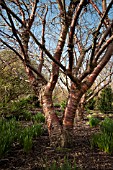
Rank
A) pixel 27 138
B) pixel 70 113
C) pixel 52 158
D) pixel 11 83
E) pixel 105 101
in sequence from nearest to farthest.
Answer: pixel 52 158
pixel 27 138
pixel 70 113
pixel 11 83
pixel 105 101

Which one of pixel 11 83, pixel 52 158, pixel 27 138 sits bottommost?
pixel 52 158

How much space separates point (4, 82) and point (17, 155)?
240cm

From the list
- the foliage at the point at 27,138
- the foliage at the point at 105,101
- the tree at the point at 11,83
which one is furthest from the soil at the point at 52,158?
the foliage at the point at 105,101

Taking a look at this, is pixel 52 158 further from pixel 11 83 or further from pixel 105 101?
pixel 105 101

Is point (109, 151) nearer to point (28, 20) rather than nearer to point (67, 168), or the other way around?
point (67, 168)

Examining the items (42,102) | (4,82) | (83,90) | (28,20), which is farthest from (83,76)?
(4,82)

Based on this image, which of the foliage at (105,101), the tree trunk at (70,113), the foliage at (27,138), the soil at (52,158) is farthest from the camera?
the foliage at (105,101)

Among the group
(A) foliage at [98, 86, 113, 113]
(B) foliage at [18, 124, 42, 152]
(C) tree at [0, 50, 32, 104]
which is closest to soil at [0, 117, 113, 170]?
(B) foliage at [18, 124, 42, 152]

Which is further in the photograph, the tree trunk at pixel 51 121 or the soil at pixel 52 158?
the tree trunk at pixel 51 121

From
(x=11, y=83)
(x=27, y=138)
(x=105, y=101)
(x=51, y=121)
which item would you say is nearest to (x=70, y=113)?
(x=51, y=121)

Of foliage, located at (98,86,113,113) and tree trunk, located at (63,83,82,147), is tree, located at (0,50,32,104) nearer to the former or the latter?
tree trunk, located at (63,83,82,147)

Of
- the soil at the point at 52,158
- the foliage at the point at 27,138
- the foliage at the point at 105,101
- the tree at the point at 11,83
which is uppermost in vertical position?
the foliage at the point at 105,101

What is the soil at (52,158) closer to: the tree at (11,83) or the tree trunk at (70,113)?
the tree trunk at (70,113)

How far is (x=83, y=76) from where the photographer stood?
350 centimetres
